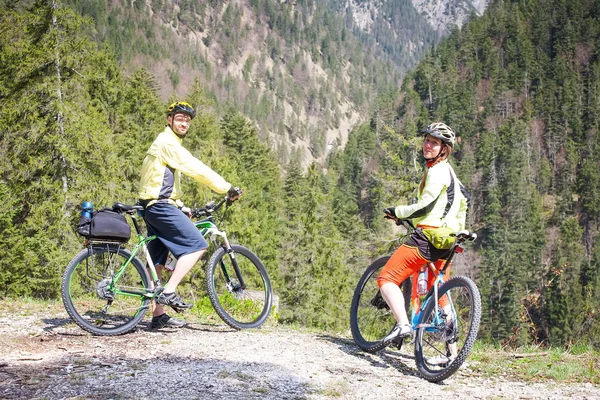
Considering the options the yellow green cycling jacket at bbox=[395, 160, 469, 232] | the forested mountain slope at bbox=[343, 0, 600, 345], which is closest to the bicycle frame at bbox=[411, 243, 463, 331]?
the yellow green cycling jacket at bbox=[395, 160, 469, 232]

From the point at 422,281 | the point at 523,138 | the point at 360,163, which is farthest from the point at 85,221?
the point at 523,138

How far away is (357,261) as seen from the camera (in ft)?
148

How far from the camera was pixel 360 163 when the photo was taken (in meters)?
112

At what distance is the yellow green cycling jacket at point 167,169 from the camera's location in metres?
6.00

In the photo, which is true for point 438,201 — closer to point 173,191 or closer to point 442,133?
point 442,133

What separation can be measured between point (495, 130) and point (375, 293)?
124 m

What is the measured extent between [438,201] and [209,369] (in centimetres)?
301

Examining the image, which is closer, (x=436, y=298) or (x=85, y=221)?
(x=436, y=298)

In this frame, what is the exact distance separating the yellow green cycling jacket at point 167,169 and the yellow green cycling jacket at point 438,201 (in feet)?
7.50

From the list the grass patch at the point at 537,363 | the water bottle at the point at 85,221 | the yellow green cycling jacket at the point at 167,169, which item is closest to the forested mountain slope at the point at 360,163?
the grass patch at the point at 537,363

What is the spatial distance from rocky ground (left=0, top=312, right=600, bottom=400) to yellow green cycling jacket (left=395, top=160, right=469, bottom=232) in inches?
68.2

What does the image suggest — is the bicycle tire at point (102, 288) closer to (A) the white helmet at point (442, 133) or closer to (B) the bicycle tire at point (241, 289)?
(B) the bicycle tire at point (241, 289)

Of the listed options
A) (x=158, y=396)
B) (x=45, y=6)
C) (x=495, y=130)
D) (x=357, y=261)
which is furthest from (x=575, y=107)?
(x=158, y=396)

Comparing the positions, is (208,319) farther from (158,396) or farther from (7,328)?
(158,396)
